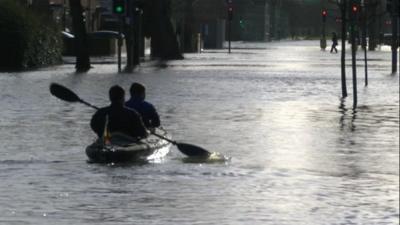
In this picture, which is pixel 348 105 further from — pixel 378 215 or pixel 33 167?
pixel 378 215

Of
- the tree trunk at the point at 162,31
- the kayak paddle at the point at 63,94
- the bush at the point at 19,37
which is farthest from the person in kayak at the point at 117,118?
the tree trunk at the point at 162,31

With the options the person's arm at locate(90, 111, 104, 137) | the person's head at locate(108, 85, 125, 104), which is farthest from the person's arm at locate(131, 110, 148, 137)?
the person's arm at locate(90, 111, 104, 137)

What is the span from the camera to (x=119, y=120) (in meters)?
18.3

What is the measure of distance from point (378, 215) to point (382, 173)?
151 inches

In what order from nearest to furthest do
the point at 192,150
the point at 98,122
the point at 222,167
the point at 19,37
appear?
1. the point at 222,167
2. the point at 98,122
3. the point at 192,150
4. the point at 19,37

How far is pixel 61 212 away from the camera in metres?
13.0

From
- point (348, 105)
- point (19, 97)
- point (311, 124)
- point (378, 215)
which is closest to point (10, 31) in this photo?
point (19, 97)

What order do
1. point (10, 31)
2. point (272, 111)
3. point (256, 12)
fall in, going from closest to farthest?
point (272, 111)
point (10, 31)
point (256, 12)

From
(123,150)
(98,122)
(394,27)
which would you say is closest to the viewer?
(123,150)

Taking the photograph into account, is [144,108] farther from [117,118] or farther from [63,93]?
[63,93]

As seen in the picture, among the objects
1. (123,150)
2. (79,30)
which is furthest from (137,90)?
(79,30)

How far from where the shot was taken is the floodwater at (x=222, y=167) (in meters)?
13.1

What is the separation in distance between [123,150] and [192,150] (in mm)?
1249

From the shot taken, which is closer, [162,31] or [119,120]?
[119,120]
